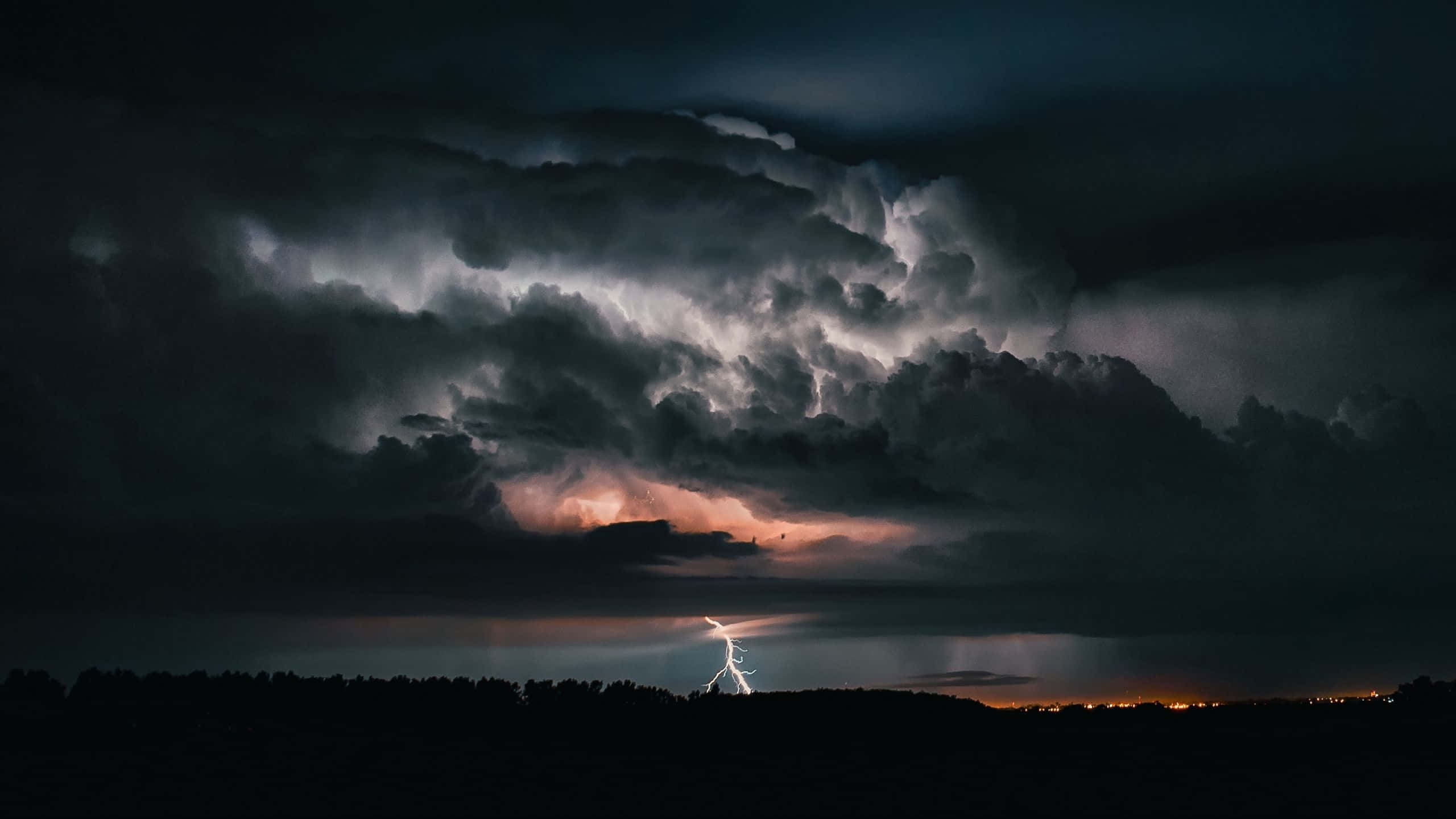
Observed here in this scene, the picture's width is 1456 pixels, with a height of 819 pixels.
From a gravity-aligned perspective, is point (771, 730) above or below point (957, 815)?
above

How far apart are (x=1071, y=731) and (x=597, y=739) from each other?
211 ft

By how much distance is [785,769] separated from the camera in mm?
156500

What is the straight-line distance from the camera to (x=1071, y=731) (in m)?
177

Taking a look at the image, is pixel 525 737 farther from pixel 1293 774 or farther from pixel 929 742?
pixel 1293 774

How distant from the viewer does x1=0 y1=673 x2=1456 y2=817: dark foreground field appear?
12069 cm

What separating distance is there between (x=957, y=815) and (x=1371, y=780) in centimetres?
4448

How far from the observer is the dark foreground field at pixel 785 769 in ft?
396

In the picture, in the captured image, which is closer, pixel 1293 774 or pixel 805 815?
pixel 805 815

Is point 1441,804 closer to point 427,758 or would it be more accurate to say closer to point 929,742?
point 929,742

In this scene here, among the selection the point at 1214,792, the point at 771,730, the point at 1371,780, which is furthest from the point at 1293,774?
the point at 771,730

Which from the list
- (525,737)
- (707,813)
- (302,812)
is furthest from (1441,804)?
(525,737)

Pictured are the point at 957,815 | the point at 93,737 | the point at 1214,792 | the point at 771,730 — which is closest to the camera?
the point at 957,815

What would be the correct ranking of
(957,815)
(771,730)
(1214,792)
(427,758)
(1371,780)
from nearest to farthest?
(957,815) → (1214,792) → (1371,780) → (427,758) → (771,730)

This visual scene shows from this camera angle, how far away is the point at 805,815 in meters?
114
